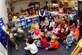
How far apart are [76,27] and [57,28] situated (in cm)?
93

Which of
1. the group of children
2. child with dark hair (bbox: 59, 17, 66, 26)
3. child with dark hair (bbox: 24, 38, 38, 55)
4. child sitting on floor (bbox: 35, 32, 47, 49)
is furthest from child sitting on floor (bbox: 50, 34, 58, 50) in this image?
child with dark hair (bbox: 59, 17, 66, 26)

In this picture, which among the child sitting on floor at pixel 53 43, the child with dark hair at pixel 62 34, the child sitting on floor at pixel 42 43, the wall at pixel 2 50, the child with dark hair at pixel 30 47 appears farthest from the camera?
the child with dark hair at pixel 62 34

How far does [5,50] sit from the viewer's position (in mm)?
7383

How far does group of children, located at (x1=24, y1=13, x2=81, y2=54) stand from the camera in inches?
297

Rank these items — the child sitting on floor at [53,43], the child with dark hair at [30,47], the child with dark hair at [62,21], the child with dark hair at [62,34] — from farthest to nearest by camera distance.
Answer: the child with dark hair at [62,21]
the child with dark hair at [62,34]
the child sitting on floor at [53,43]
the child with dark hair at [30,47]

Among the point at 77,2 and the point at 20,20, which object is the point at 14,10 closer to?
the point at 20,20

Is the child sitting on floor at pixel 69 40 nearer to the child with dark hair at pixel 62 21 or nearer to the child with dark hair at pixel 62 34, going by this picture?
the child with dark hair at pixel 62 34

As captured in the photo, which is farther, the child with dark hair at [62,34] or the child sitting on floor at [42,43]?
the child with dark hair at [62,34]

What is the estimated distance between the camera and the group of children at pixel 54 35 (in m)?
7.55

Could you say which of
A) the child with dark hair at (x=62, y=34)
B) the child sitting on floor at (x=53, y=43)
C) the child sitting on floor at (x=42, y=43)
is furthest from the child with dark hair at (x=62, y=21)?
the child sitting on floor at (x=42, y=43)

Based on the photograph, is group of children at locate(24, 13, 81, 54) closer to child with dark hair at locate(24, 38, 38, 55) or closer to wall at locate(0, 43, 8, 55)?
child with dark hair at locate(24, 38, 38, 55)

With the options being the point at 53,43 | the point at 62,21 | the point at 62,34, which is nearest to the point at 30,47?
the point at 53,43

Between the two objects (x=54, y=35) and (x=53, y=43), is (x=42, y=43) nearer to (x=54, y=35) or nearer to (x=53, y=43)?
(x=53, y=43)

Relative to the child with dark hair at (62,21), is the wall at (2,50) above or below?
below
